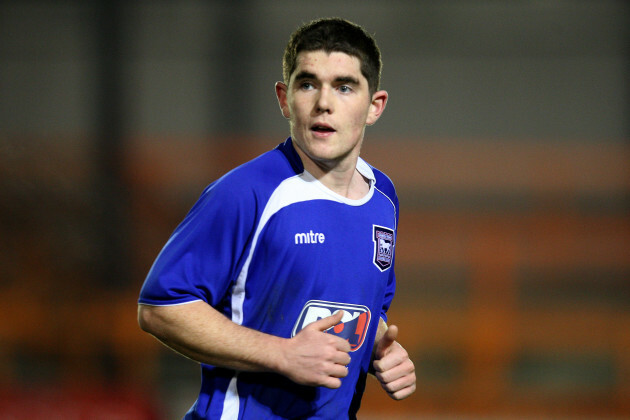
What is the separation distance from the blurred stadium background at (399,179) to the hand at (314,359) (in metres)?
3.20

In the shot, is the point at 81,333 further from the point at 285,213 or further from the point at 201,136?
the point at 285,213

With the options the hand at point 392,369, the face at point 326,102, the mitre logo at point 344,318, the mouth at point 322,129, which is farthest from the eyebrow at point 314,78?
the hand at point 392,369

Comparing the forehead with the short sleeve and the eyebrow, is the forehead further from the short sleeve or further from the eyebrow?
the short sleeve

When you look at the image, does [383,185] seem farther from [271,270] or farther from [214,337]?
[214,337]

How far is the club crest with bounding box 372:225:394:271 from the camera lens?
72.7 inches

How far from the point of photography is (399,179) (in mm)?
6754

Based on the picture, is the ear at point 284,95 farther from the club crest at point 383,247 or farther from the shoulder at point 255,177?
the club crest at point 383,247

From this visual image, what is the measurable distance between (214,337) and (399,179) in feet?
17.5

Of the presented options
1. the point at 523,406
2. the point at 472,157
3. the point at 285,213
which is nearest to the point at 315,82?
the point at 285,213

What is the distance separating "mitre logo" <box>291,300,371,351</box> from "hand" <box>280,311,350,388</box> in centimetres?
9

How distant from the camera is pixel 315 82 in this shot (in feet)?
5.62

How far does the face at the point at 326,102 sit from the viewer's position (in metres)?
1.70

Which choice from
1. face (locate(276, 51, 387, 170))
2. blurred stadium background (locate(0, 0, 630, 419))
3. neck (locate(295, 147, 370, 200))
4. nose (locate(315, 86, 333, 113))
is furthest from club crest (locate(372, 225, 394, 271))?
blurred stadium background (locate(0, 0, 630, 419))

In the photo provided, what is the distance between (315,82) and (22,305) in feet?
16.0
